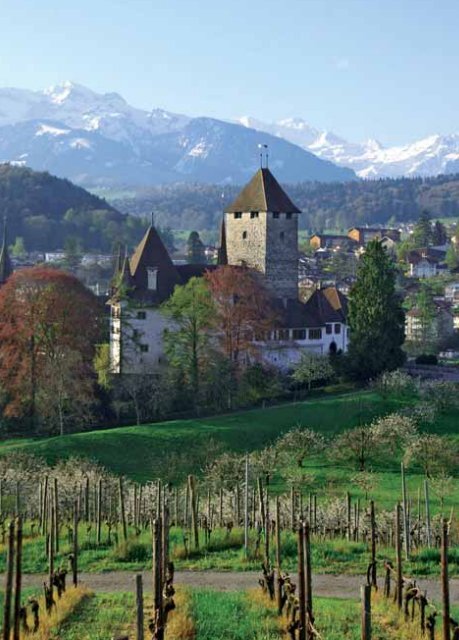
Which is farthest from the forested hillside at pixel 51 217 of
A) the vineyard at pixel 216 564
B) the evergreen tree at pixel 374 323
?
the vineyard at pixel 216 564

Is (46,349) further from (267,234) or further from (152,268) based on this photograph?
(267,234)

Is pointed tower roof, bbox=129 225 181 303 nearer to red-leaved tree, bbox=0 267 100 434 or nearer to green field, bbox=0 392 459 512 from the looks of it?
red-leaved tree, bbox=0 267 100 434

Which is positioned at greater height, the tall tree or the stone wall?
the stone wall

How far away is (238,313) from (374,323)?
296 inches

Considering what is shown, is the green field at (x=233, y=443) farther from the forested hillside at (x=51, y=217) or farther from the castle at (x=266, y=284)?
the forested hillside at (x=51, y=217)

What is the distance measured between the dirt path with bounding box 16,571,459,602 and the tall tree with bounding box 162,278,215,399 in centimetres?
2965

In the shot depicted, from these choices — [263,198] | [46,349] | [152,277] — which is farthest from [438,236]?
[46,349]

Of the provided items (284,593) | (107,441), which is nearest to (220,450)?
(107,441)

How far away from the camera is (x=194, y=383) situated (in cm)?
5169

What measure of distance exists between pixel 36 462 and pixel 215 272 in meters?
19.7

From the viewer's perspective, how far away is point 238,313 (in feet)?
179

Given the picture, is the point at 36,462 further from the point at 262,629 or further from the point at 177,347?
the point at 262,629

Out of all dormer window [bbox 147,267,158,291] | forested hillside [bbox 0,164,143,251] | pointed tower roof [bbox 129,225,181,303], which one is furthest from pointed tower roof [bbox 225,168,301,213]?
forested hillside [bbox 0,164,143,251]

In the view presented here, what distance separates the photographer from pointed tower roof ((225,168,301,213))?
62.2 metres
